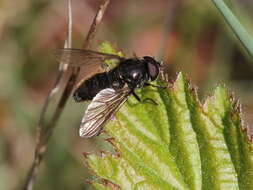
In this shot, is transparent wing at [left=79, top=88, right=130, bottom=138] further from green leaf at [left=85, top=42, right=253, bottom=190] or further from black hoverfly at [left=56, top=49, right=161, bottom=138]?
green leaf at [left=85, top=42, right=253, bottom=190]

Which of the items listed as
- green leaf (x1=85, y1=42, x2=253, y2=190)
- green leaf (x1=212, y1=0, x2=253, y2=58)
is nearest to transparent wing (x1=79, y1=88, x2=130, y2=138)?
green leaf (x1=85, y1=42, x2=253, y2=190)

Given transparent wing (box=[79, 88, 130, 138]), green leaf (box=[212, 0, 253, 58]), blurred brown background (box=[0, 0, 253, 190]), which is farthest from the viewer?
blurred brown background (box=[0, 0, 253, 190])

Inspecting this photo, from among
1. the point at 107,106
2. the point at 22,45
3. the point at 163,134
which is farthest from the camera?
the point at 22,45

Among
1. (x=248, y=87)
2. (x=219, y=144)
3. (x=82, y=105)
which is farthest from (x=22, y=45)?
(x=219, y=144)

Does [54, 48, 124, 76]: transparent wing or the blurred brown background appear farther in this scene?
the blurred brown background

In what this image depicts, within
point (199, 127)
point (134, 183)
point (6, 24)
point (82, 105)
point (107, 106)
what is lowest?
point (134, 183)

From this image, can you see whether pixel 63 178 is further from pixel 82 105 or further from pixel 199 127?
pixel 199 127

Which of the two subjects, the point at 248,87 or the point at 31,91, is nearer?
the point at 248,87
